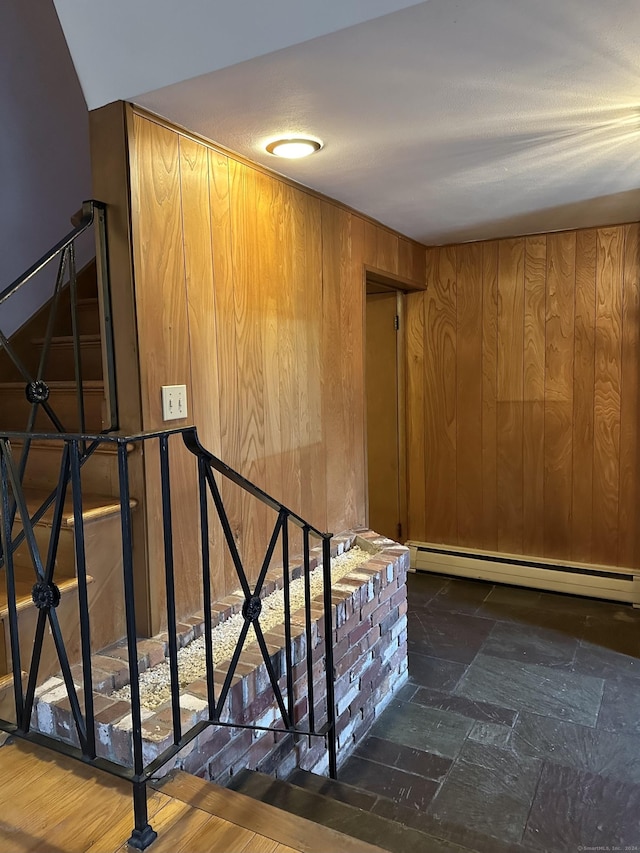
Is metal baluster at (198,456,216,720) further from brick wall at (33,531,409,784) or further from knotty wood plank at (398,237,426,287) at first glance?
knotty wood plank at (398,237,426,287)

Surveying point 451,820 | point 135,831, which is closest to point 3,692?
point 135,831

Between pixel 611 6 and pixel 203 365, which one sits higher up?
pixel 611 6

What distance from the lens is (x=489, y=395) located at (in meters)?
3.92

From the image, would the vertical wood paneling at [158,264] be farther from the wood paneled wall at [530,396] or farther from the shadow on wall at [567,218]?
the wood paneled wall at [530,396]

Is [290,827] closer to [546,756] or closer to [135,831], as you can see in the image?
[135,831]

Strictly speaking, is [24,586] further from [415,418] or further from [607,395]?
[607,395]

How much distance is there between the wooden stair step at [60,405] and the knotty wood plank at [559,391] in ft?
8.91

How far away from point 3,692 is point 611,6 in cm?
226

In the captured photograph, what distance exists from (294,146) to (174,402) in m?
1.01

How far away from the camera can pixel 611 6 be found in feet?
4.43

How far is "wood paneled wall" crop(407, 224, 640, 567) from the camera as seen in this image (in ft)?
Answer: 11.7

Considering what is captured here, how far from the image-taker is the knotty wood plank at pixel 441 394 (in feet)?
13.1

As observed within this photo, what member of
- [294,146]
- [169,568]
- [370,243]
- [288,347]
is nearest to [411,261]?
[370,243]

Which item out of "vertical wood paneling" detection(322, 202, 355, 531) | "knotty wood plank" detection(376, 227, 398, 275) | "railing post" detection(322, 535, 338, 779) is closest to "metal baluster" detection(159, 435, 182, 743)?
"railing post" detection(322, 535, 338, 779)
